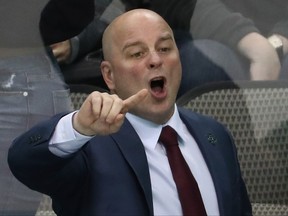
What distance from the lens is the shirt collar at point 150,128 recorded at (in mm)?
2170

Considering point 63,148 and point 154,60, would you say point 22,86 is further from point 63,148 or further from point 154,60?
point 63,148

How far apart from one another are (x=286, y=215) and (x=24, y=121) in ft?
2.68

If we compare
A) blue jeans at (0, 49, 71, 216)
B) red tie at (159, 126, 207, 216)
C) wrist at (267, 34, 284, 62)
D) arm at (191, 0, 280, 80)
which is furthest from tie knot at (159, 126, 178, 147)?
wrist at (267, 34, 284, 62)

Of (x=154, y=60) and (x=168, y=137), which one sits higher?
(x=154, y=60)

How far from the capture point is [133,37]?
85.8 inches

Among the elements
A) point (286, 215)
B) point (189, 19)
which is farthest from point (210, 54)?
point (286, 215)

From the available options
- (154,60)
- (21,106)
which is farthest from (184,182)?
(21,106)

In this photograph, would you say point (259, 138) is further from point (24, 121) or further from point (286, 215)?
point (24, 121)

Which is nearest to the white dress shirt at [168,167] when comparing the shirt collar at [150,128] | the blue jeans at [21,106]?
the shirt collar at [150,128]

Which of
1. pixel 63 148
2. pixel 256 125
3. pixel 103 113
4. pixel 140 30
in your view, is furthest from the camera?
pixel 256 125

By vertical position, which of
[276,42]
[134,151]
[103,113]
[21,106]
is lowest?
[21,106]

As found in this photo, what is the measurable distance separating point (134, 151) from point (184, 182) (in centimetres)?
13

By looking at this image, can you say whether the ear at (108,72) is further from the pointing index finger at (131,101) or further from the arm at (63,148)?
the pointing index finger at (131,101)

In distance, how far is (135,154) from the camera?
212 cm
